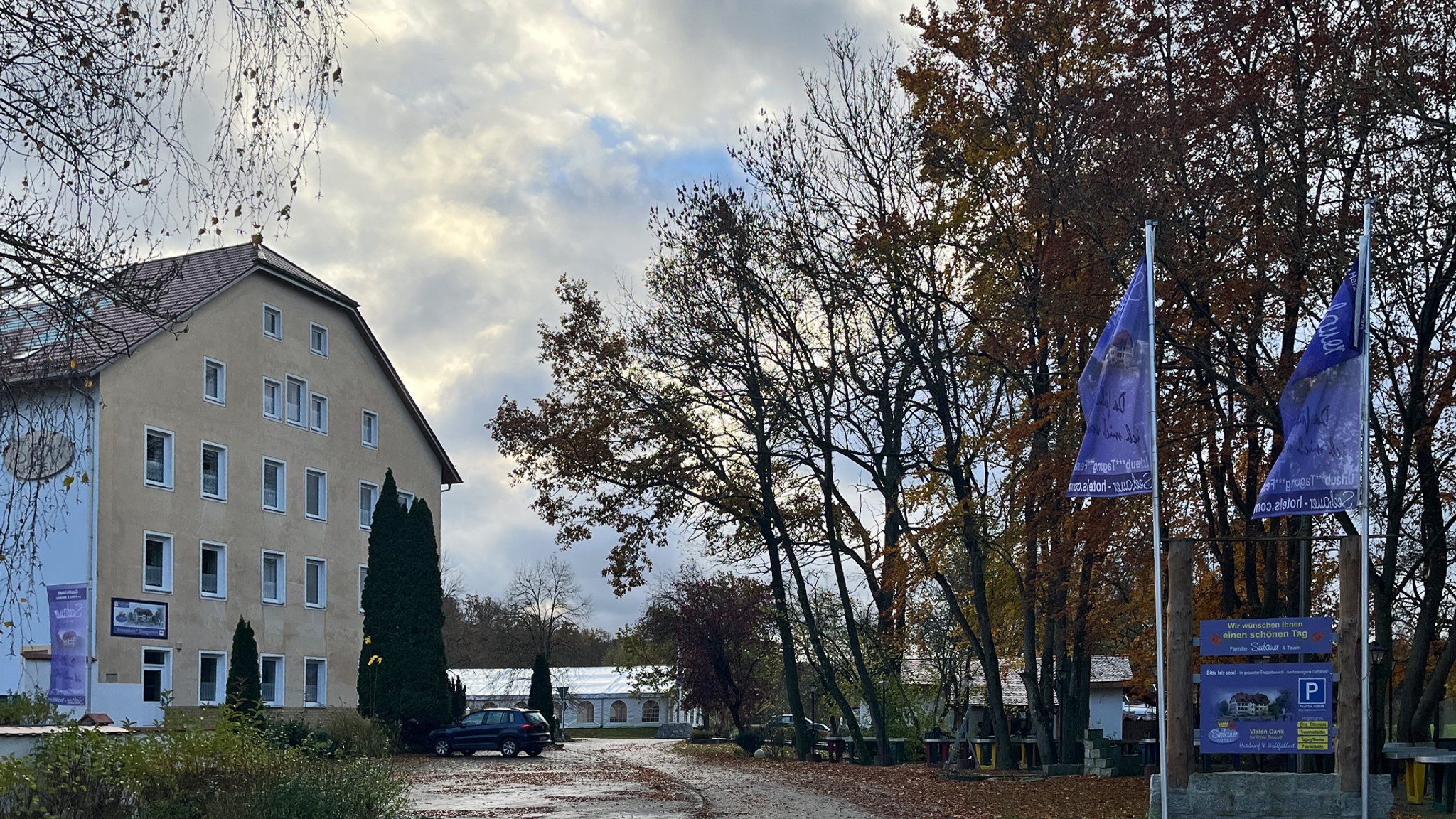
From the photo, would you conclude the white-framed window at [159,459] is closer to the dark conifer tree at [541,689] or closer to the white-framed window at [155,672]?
the white-framed window at [155,672]

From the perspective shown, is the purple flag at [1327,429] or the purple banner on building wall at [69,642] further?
the purple banner on building wall at [69,642]

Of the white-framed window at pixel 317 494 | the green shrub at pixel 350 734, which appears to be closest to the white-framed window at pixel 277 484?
the white-framed window at pixel 317 494

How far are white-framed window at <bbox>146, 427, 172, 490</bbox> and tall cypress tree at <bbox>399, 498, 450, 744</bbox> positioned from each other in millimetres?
7061

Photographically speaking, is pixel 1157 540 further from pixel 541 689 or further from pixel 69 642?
pixel 541 689

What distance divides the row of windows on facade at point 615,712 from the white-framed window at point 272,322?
160ft

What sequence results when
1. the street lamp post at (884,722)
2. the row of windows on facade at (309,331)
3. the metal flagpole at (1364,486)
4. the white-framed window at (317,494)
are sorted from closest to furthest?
the metal flagpole at (1364,486) → the street lamp post at (884,722) → the row of windows on facade at (309,331) → the white-framed window at (317,494)

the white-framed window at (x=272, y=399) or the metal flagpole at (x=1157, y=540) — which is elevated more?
the white-framed window at (x=272, y=399)

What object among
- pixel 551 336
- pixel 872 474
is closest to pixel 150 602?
pixel 551 336

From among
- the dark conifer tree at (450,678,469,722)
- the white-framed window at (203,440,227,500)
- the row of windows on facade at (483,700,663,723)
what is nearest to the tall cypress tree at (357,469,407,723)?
the white-framed window at (203,440,227,500)

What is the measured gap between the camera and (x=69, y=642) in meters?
35.6

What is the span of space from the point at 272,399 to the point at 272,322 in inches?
95.3

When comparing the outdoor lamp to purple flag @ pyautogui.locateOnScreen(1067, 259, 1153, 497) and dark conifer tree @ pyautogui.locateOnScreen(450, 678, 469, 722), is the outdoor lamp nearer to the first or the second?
purple flag @ pyautogui.locateOnScreen(1067, 259, 1153, 497)

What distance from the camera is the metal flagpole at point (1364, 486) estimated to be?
14.1m

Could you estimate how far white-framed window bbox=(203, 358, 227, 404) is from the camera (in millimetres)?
41272
